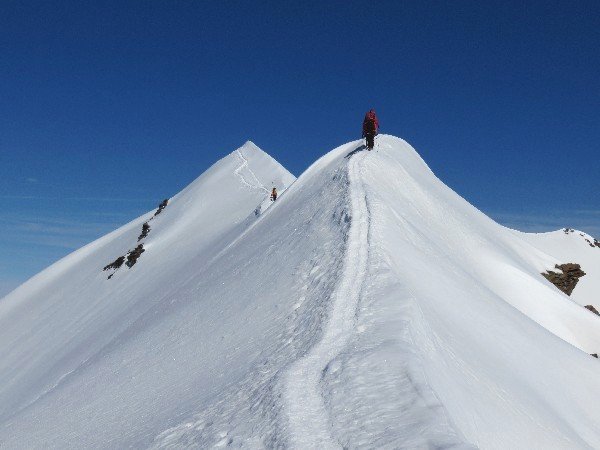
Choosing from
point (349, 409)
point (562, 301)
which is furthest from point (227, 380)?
point (562, 301)

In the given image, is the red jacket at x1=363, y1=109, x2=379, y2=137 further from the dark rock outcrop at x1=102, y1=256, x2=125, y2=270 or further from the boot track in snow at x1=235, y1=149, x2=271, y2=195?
the dark rock outcrop at x1=102, y1=256, x2=125, y2=270

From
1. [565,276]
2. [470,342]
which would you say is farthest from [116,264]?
[470,342]

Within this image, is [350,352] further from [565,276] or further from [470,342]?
[565,276]

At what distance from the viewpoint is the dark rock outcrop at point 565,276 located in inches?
1347

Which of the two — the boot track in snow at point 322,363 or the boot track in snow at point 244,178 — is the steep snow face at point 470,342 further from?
the boot track in snow at point 244,178

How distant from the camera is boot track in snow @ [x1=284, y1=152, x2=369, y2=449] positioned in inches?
207

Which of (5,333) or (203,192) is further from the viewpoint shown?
(203,192)

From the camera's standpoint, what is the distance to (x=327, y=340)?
24.2 ft

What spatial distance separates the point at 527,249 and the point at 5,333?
41368 mm

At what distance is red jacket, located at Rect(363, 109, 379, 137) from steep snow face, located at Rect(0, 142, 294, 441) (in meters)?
9.18

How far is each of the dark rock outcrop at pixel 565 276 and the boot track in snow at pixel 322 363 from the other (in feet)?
90.0

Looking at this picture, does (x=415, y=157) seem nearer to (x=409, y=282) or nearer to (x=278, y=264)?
(x=278, y=264)

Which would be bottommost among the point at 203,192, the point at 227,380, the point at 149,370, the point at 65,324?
the point at 227,380

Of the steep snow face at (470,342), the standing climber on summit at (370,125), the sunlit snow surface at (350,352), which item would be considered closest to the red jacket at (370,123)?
the standing climber on summit at (370,125)
